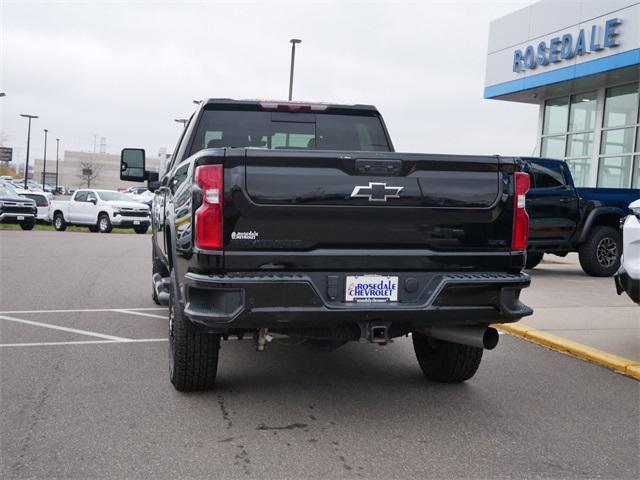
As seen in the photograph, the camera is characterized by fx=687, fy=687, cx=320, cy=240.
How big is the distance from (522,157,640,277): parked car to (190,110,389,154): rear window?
6.48 m

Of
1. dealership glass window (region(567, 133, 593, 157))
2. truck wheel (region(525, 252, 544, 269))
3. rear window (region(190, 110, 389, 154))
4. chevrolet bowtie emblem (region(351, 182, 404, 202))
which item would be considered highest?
dealership glass window (region(567, 133, 593, 157))

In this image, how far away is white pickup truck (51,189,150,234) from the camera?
25.6 meters

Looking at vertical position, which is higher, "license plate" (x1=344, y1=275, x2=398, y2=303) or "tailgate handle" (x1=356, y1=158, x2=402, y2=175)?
"tailgate handle" (x1=356, y1=158, x2=402, y2=175)

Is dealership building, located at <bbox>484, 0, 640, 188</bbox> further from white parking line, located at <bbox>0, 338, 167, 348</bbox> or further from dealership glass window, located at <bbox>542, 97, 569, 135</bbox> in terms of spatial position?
white parking line, located at <bbox>0, 338, 167, 348</bbox>

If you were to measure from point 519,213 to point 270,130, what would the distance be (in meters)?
2.63

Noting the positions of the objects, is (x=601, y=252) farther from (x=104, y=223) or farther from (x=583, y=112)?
(x=104, y=223)

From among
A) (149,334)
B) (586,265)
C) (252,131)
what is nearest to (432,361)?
(252,131)

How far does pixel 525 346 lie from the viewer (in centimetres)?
702

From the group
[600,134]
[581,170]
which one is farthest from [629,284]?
[581,170]

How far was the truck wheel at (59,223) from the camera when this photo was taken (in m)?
27.0

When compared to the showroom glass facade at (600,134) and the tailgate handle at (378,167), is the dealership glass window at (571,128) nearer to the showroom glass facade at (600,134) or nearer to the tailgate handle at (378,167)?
the showroom glass facade at (600,134)

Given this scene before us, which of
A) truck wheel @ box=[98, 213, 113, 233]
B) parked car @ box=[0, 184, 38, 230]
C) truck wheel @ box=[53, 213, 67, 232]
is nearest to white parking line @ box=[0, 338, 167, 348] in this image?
truck wheel @ box=[98, 213, 113, 233]

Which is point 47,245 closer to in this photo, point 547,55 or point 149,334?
point 149,334

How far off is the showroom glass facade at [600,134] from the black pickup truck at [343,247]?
1657cm
